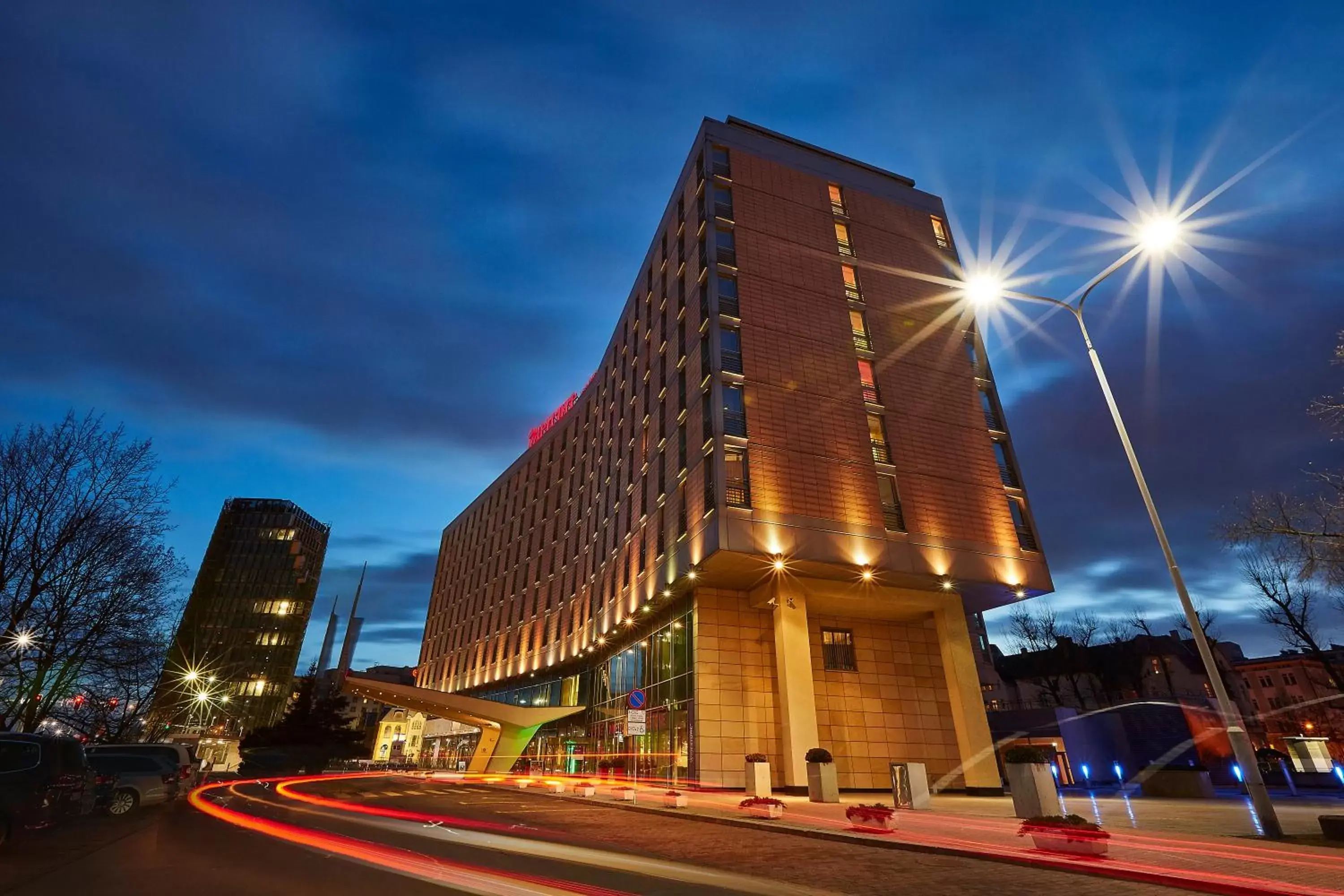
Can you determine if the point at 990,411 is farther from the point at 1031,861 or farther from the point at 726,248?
the point at 1031,861

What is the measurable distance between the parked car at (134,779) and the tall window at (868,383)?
104ft

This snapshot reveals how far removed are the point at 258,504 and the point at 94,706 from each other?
110118 mm

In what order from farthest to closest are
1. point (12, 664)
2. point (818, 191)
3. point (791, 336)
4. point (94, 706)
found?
1. point (818, 191)
2. point (791, 336)
3. point (94, 706)
4. point (12, 664)

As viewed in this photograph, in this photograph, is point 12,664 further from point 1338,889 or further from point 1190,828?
point 1190,828

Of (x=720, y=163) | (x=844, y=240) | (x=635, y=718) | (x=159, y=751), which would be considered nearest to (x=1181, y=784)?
(x=635, y=718)

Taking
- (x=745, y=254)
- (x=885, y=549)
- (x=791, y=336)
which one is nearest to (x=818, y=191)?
(x=745, y=254)

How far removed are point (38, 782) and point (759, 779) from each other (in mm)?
18520

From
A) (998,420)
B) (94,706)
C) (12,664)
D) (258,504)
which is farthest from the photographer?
(258,504)

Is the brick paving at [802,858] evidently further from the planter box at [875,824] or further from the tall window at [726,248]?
the tall window at [726,248]

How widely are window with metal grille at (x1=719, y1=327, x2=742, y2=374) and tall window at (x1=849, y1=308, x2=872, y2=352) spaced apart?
721 cm

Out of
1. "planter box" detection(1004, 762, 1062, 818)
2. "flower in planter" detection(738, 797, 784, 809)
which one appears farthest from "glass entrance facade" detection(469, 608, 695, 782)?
"planter box" detection(1004, 762, 1062, 818)

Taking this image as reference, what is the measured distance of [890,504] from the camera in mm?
29719

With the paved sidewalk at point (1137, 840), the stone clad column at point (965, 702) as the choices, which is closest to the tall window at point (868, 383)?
the stone clad column at point (965, 702)

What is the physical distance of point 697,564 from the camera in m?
26.4
